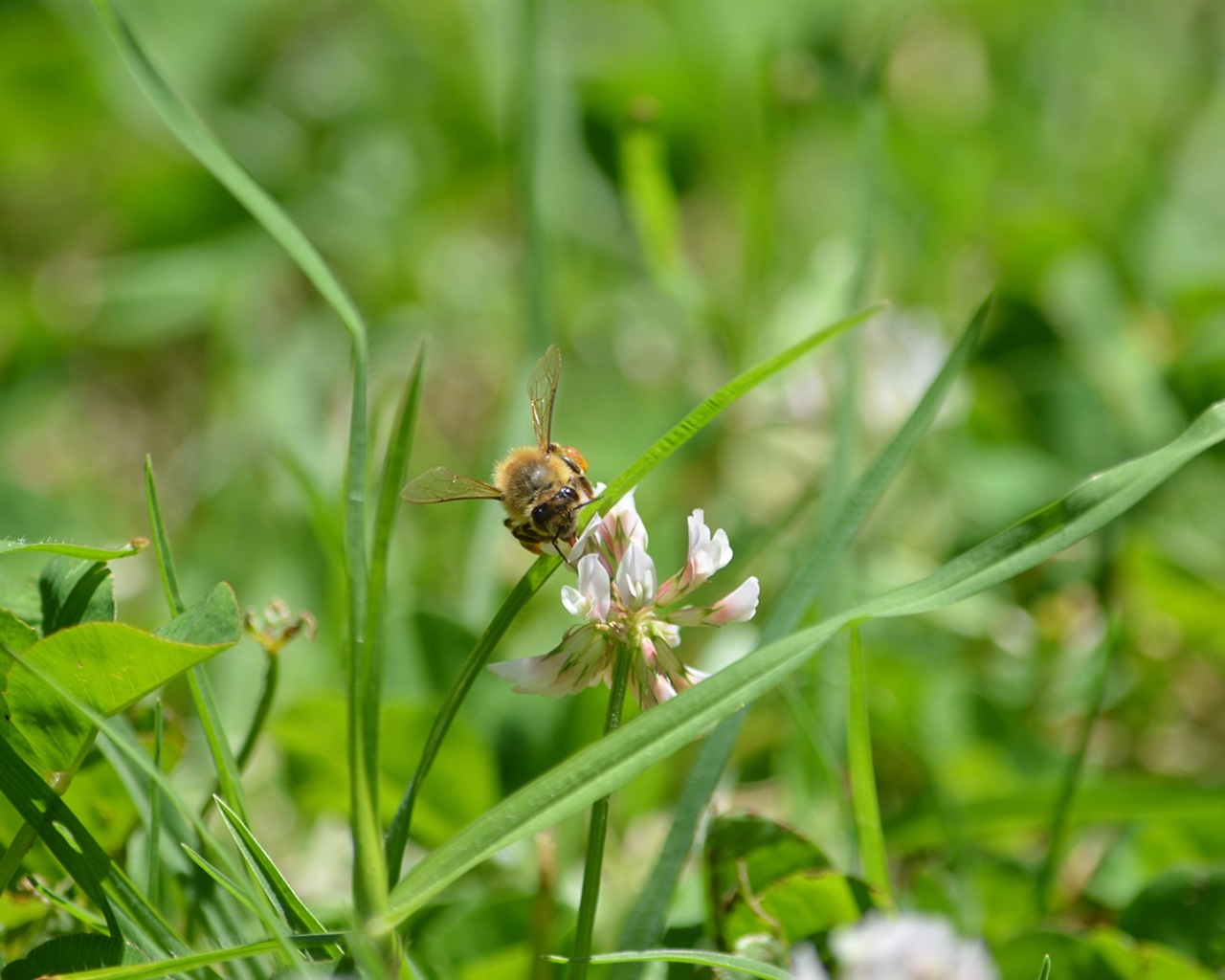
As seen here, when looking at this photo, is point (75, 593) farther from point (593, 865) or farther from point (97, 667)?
point (593, 865)

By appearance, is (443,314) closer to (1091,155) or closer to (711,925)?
(1091,155)

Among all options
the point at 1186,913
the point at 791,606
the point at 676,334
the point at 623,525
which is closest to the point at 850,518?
the point at 791,606

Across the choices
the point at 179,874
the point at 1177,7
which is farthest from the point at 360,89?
the point at 179,874

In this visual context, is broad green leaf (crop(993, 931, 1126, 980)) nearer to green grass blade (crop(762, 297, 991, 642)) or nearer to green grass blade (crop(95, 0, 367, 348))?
green grass blade (crop(762, 297, 991, 642))

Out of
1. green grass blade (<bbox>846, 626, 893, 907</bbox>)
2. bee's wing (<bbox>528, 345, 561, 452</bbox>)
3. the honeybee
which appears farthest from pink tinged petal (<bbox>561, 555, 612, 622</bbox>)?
bee's wing (<bbox>528, 345, 561, 452</bbox>)

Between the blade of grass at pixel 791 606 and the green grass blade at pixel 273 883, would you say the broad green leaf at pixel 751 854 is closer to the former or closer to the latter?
the blade of grass at pixel 791 606
